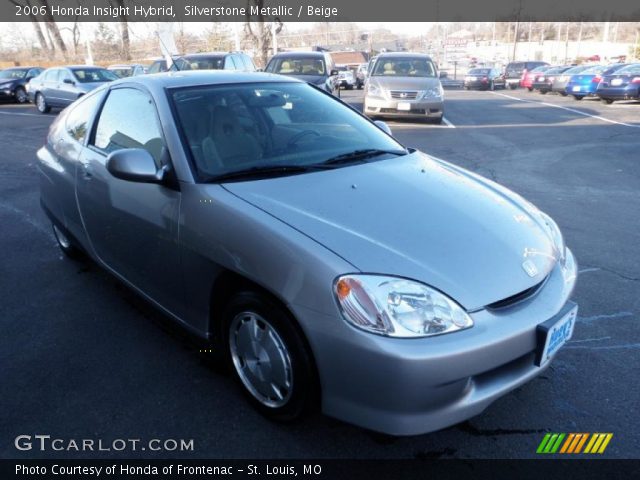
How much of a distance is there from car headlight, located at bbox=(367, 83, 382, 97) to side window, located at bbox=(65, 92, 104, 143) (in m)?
9.45

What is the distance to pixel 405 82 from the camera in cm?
1279

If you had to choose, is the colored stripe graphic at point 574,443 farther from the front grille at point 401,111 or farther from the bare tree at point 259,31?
the bare tree at point 259,31

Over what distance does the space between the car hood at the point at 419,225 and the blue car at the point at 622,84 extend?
1833 centimetres

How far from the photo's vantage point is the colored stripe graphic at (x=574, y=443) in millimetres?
2363

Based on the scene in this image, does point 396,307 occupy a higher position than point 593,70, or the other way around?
point 593,70

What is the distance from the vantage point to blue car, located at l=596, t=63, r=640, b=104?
17969 millimetres

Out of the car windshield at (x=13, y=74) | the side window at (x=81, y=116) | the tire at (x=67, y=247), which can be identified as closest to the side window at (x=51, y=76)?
the car windshield at (x=13, y=74)

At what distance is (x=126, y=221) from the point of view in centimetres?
313

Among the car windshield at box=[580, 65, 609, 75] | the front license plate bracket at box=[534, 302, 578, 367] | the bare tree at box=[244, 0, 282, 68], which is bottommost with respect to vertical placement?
the front license plate bracket at box=[534, 302, 578, 367]

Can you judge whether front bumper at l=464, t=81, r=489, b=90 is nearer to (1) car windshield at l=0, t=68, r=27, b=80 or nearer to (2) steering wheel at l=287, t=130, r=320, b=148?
(1) car windshield at l=0, t=68, r=27, b=80

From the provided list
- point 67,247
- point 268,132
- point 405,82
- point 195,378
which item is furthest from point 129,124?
point 405,82

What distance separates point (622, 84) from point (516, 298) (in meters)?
19.4

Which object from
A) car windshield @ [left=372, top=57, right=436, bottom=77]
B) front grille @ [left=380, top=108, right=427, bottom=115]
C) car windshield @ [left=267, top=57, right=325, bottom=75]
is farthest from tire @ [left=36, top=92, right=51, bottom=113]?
front grille @ [left=380, top=108, right=427, bottom=115]

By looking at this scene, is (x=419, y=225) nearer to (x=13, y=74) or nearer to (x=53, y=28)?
(x=13, y=74)
